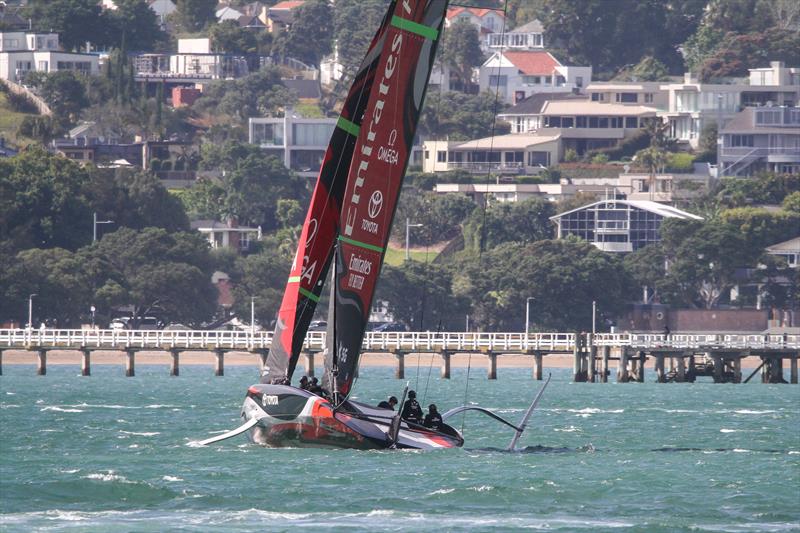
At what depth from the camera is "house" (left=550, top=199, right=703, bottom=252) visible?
16400 centimetres

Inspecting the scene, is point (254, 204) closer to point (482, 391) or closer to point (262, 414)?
point (482, 391)

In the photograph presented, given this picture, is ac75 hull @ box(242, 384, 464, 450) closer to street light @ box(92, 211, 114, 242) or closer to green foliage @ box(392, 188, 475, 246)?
street light @ box(92, 211, 114, 242)

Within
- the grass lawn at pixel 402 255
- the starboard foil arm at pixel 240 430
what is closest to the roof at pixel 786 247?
the grass lawn at pixel 402 255

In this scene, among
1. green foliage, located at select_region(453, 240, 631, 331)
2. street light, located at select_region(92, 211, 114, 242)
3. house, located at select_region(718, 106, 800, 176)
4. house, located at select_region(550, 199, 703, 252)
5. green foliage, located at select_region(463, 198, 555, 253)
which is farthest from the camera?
house, located at select_region(718, 106, 800, 176)

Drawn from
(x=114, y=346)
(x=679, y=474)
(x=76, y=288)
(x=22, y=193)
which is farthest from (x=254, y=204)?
(x=679, y=474)

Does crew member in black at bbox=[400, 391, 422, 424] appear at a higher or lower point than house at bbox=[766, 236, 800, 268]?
lower

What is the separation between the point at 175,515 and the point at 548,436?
66.9ft

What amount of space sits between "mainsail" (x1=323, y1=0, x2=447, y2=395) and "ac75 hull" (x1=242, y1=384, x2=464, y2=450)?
70 centimetres

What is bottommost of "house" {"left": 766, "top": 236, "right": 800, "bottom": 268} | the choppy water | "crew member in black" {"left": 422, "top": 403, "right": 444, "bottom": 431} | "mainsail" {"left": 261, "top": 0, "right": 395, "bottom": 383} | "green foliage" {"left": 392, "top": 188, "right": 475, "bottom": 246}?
the choppy water

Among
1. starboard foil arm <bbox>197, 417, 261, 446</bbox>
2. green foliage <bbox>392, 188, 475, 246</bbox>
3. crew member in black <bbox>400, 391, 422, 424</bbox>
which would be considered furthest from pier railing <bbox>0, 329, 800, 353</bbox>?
green foliage <bbox>392, 188, 475, 246</bbox>

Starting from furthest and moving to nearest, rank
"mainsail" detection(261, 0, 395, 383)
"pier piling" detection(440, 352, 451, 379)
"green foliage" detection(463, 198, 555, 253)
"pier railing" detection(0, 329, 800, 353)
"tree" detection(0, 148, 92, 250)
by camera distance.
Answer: "green foliage" detection(463, 198, 555, 253) < "tree" detection(0, 148, 92, 250) < "pier piling" detection(440, 352, 451, 379) < "pier railing" detection(0, 329, 800, 353) < "mainsail" detection(261, 0, 395, 383)

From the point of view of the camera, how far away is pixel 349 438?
1993 inches

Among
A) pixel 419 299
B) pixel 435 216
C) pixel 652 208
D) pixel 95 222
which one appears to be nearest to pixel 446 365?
pixel 419 299

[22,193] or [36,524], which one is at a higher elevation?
[22,193]
